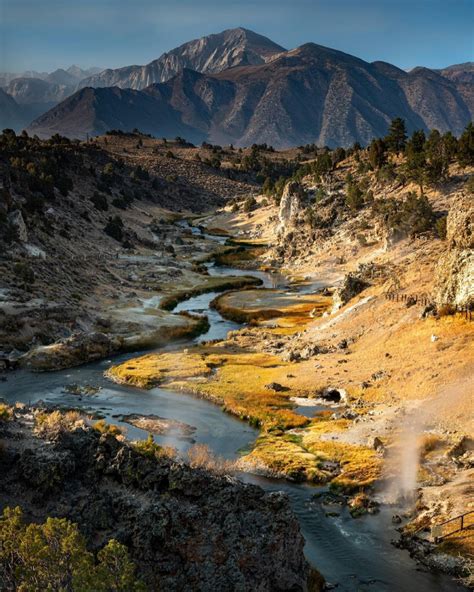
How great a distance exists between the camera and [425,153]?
136250 millimetres

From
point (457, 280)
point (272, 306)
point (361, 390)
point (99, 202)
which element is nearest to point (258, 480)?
point (361, 390)

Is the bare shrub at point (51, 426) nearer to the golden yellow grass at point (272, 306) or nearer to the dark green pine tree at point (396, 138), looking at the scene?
the golden yellow grass at point (272, 306)

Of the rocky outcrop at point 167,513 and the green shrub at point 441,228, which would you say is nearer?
the rocky outcrop at point 167,513

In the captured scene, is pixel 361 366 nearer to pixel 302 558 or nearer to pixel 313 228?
pixel 302 558

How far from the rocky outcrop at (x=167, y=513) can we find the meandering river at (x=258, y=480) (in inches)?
166

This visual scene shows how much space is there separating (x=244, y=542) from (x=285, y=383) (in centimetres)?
4043

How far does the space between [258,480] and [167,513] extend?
64.7ft

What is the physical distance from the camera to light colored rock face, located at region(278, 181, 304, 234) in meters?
173

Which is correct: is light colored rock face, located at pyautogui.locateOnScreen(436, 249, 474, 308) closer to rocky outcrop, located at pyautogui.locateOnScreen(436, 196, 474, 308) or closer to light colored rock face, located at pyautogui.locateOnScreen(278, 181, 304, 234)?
rocky outcrop, located at pyautogui.locateOnScreen(436, 196, 474, 308)

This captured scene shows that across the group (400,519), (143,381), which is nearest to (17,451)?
(400,519)

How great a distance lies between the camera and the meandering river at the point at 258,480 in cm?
3328

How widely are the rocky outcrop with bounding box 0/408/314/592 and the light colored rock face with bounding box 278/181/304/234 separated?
14445cm

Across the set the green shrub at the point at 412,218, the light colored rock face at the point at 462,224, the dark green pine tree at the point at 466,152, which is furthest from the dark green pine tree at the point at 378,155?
the light colored rock face at the point at 462,224

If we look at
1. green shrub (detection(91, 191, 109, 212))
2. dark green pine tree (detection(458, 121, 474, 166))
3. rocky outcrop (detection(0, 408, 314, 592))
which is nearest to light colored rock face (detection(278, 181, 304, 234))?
dark green pine tree (detection(458, 121, 474, 166))
